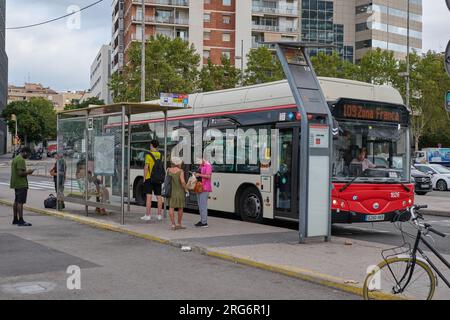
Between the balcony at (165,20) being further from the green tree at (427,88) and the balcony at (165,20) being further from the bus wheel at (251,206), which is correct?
the bus wheel at (251,206)

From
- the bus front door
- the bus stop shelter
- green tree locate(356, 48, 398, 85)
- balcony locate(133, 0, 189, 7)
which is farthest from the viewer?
balcony locate(133, 0, 189, 7)

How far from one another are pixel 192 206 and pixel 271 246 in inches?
238

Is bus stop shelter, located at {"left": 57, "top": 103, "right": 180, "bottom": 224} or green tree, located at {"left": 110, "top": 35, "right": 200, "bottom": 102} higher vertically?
green tree, located at {"left": 110, "top": 35, "right": 200, "bottom": 102}

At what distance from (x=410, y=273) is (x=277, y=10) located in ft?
262

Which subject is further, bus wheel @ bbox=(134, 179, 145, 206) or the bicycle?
bus wheel @ bbox=(134, 179, 145, 206)

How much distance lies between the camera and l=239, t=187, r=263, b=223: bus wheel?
14.1 meters

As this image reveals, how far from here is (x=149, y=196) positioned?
14109 millimetres

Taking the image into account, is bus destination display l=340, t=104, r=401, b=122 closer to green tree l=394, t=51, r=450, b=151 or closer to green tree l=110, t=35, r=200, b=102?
green tree l=110, t=35, r=200, b=102

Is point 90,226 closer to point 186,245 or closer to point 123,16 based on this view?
point 186,245

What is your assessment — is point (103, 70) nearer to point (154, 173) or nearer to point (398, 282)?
point (154, 173)

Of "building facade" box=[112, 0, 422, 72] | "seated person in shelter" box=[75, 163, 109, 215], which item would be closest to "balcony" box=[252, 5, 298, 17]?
"building facade" box=[112, 0, 422, 72]

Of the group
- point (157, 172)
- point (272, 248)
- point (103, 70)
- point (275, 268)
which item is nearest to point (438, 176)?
point (157, 172)

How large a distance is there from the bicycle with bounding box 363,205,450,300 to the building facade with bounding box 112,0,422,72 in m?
61.2
